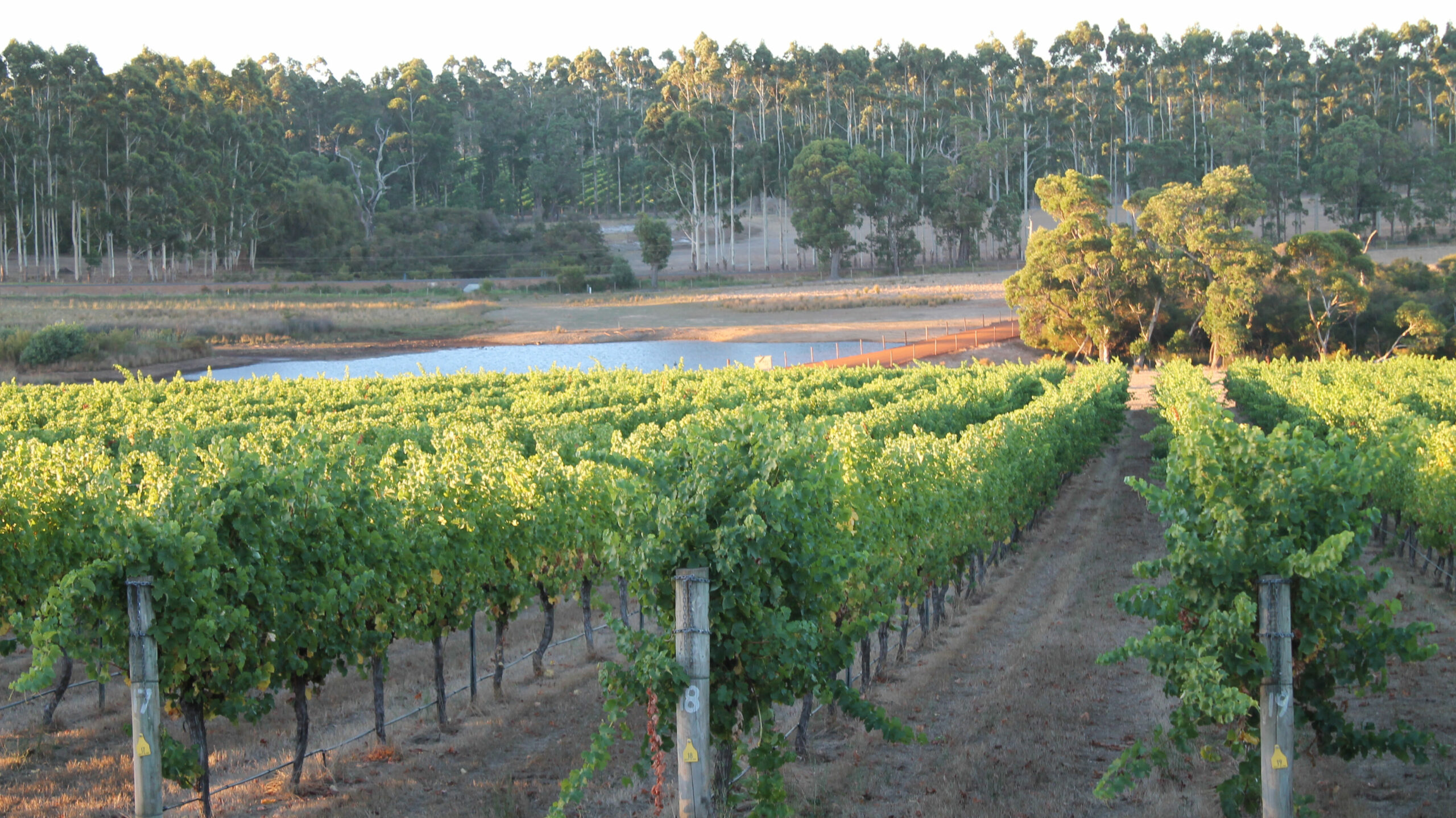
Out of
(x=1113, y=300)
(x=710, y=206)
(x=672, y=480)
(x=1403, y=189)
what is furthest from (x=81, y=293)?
(x=1403, y=189)

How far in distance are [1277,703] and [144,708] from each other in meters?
6.63

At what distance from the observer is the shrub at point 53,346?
5222cm

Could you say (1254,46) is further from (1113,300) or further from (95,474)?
(95,474)

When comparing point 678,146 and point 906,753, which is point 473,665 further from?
point 678,146

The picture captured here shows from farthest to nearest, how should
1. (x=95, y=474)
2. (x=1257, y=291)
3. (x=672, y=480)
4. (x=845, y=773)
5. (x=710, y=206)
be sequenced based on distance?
1. (x=710, y=206)
2. (x=1257, y=291)
3. (x=95, y=474)
4. (x=845, y=773)
5. (x=672, y=480)

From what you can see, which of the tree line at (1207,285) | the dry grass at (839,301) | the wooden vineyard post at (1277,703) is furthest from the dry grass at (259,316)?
the wooden vineyard post at (1277,703)

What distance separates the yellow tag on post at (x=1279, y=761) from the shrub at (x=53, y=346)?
56935 mm

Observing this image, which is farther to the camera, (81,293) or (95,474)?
(81,293)

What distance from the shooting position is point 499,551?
37.4 ft

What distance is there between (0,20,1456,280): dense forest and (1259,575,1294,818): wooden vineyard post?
273 ft

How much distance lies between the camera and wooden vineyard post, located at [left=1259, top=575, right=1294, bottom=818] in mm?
6746

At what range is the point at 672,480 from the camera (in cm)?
752

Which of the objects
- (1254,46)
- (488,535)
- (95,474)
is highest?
(1254,46)

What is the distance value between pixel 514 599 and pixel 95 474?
402cm
